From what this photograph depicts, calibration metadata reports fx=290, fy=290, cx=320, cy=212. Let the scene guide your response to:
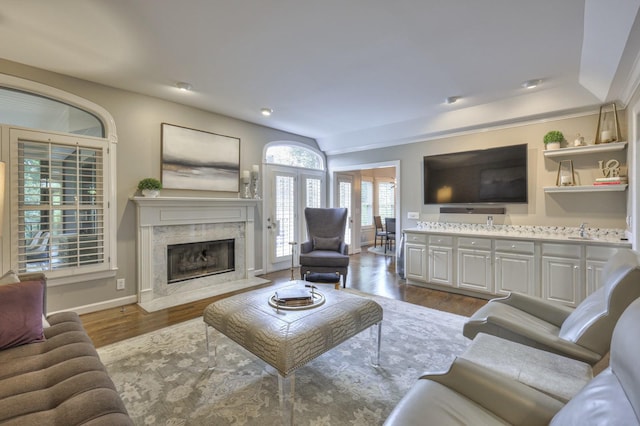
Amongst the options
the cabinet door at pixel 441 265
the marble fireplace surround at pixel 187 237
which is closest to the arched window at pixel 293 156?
the marble fireplace surround at pixel 187 237

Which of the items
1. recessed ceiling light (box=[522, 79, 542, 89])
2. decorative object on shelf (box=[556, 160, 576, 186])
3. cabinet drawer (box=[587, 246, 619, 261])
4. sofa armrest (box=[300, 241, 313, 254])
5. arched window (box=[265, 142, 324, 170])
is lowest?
sofa armrest (box=[300, 241, 313, 254])

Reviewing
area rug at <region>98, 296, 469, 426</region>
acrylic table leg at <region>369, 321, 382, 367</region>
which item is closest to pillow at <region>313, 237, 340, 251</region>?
area rug at <region>98, 296, 469, 426</region>

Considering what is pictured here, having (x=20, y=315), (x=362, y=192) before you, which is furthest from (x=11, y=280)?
(x=362, y=192)

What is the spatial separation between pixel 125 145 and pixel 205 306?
2.26 metres

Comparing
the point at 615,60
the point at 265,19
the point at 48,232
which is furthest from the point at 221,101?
the point at 615,60

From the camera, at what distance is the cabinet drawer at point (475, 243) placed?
151 inches

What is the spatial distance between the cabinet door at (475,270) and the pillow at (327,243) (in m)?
1.83

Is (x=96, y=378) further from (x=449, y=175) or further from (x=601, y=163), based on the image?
(x=601, y=163)

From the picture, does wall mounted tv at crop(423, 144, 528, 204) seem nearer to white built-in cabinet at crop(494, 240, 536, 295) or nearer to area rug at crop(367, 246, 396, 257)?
white built-in cabinet at crop(494, 240, 536, 295)

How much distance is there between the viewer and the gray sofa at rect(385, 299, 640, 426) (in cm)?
76

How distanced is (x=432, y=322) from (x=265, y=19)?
3.20 m

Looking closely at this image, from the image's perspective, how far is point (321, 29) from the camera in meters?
2.38

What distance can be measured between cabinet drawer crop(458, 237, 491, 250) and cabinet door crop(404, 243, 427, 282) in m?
0.54

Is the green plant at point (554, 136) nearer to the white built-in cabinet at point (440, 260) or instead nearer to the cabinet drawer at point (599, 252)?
the cabinet drawer at point (599, 252)
